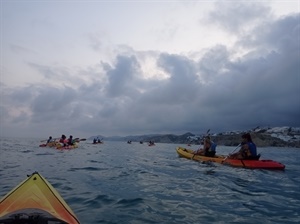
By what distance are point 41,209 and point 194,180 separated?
10.5m

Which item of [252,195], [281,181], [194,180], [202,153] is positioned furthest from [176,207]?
[202,153]

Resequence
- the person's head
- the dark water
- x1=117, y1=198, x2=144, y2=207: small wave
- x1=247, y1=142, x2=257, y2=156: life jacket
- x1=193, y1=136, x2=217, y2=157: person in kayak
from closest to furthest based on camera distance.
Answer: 1. the dark water
2. x1=117, y1=198, x2=144, y2=207: small wave
3. the person's head
4. x1=247, y1=142, x2=257, y2=156: life jacket
5. x1=193, y1=136, x2=217, y2=157: person in kayak

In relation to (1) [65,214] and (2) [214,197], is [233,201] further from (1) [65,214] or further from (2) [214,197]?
(1) [65,214]

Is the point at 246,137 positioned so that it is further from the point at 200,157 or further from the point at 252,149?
the point at 200,157

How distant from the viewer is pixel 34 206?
5.94 meters

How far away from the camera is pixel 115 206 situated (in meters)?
9.51

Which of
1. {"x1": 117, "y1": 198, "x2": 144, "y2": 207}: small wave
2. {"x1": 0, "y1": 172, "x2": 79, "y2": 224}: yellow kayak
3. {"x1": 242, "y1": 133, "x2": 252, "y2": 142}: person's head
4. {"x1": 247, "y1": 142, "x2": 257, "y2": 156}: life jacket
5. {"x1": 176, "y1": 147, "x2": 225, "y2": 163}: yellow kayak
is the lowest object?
{"x1": 117, "y1": 198, "x2": 144, "y2": 207}: small wave

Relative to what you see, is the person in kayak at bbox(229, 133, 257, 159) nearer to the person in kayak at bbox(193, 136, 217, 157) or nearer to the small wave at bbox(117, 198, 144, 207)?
the person in kayak at bbox(193, 136, 217, 157)

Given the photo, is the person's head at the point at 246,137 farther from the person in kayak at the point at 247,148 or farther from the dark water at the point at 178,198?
the dark water at the point at 178,198

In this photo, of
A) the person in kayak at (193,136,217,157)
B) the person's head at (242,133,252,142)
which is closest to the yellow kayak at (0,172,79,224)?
the person's head at (242,133,252,142)

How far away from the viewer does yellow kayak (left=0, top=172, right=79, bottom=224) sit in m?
5.30

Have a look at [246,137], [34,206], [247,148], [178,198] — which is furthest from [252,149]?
[34,206]

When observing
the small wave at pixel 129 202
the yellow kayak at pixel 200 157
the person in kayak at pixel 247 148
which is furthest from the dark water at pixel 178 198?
the yellow kayak at pixel 200 157

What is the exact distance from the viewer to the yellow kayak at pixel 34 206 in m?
5.30
